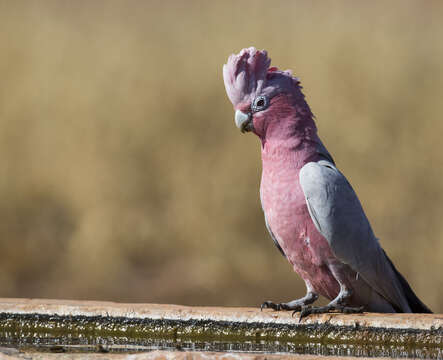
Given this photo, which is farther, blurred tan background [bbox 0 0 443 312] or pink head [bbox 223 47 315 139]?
blurred tan background [bbox 0 0 443 312]

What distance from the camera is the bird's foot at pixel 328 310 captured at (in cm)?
170

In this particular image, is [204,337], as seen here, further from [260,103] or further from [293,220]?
[260,103]

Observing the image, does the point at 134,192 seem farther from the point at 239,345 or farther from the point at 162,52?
the point at 239,345

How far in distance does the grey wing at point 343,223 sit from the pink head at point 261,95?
0.15 m

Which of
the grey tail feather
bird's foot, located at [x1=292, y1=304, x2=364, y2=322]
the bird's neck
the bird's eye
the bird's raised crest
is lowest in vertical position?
bird's foot, located at [x1=292, y1=304, x2=364, y2=322]

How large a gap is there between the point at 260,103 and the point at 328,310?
0.55 m

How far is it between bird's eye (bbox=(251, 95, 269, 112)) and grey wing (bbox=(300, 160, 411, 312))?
0.19m

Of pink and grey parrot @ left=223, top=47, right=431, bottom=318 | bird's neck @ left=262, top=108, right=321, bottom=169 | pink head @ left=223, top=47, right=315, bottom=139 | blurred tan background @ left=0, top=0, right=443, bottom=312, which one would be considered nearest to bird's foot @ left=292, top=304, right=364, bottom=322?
pink and grey parrot @ left=223, top=47, right=431, bottom=318

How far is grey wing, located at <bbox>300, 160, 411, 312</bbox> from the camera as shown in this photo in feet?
5.91

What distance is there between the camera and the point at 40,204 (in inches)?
152

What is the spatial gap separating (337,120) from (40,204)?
62.4 inches

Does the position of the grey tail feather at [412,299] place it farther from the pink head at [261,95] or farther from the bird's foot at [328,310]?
the pink head at [261,95]

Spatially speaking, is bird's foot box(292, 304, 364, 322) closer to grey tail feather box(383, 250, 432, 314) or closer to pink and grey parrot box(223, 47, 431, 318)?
pink and grey parrot box(223, 47, 431, 318)

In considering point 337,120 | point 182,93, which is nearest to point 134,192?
point 182,93
